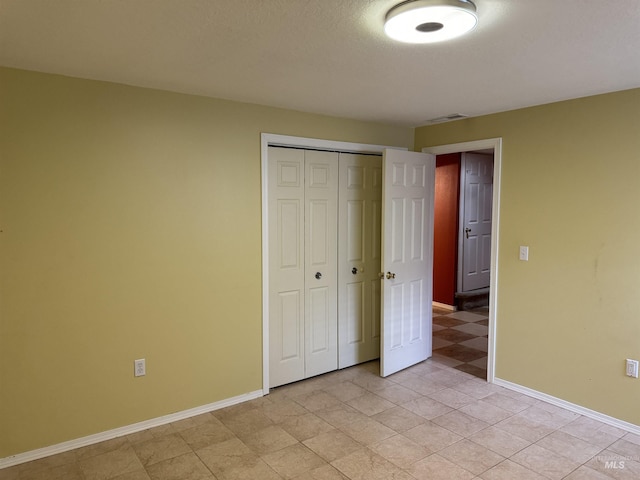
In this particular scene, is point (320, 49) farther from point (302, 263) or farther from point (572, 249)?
point (572, 249)

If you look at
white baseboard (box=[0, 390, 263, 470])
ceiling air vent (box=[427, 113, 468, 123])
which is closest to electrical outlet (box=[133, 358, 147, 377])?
white baseboard (box=[0, 390, 263, 470])

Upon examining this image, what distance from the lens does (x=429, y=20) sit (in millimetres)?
1752

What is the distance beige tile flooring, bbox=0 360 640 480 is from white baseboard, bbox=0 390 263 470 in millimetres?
47

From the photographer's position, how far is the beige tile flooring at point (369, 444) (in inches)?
97.7

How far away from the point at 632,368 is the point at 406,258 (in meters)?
1.82

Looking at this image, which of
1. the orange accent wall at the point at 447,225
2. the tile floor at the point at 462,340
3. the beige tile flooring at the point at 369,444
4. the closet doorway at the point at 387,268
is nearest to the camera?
the beige tile flooring at the point at 369,444

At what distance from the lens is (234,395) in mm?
3363

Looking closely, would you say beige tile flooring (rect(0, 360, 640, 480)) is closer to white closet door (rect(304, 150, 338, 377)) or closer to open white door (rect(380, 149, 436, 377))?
white closet door (rect(304, 150, 338, 377))

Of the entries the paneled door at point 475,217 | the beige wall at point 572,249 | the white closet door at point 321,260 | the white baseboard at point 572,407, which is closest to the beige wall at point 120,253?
the white closet door at point 321,260

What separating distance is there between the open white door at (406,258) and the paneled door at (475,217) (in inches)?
90.0

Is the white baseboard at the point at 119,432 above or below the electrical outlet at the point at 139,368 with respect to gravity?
below

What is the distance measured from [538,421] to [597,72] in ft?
7.57

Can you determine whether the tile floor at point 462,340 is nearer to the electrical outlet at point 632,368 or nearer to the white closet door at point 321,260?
the electrical outlet at point 632,368

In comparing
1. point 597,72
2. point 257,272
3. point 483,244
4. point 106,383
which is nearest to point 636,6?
point 597,72
